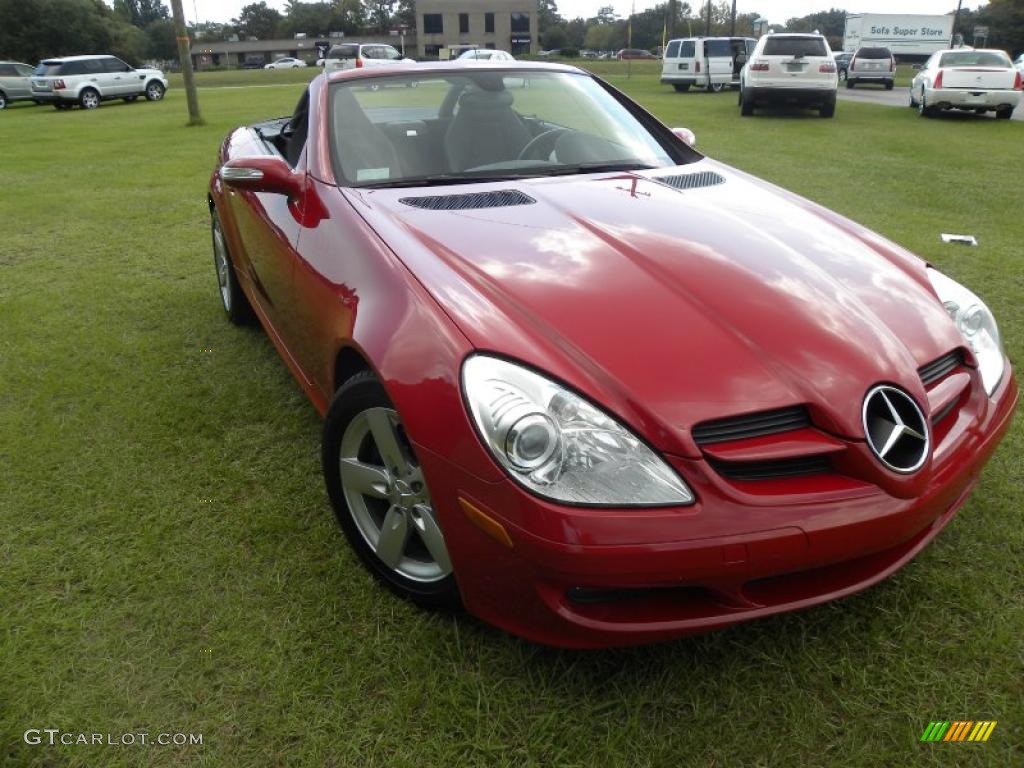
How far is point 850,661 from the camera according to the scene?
191 centimetres

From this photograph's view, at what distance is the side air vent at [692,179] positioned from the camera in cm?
283

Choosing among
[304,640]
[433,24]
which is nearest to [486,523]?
[304,640]

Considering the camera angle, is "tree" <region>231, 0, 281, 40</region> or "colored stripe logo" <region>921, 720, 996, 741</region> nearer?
"colored stripe logo" <region>921, 720, 996, 741</region>

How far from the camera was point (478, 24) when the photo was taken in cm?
7881

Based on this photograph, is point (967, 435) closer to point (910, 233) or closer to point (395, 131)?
point (395, 131)

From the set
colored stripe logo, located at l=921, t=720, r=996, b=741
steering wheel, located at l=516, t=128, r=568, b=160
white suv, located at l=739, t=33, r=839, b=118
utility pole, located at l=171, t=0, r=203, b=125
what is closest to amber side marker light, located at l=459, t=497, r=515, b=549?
colored stripe logo, located at l=921, t=720, r=996, b=741

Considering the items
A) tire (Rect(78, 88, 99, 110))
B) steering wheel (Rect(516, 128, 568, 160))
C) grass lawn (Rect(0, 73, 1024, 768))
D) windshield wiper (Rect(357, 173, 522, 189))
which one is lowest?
grass lawn (Rect(0, 73, 1024, 768))

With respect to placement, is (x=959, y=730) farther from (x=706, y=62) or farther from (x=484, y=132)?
(x=706, y=62)

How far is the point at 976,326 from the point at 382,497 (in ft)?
5.69

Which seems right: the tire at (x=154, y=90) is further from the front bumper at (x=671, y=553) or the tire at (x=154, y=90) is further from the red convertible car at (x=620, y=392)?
the front bumper at (x=671, y=553)

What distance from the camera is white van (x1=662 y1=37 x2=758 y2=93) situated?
904 inches

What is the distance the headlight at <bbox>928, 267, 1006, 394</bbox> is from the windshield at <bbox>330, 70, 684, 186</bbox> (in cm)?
119

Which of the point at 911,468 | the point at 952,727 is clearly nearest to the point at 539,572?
the point at 911,468

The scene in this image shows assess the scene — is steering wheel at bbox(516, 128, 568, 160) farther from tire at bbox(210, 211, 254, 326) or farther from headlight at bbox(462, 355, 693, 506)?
tire at bbox(210, 211, 254, 326)
